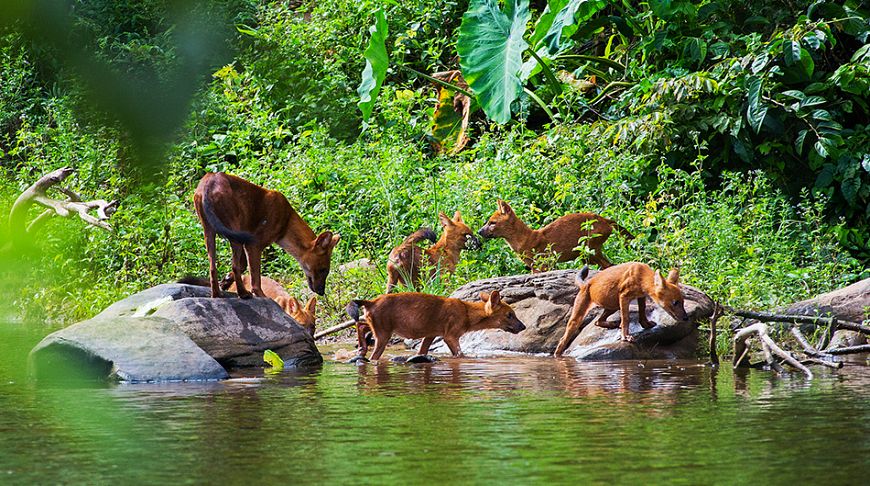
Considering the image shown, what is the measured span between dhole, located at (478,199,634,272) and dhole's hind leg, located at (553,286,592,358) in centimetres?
156

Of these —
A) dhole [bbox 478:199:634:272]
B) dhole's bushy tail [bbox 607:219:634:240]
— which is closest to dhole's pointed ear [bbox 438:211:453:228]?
dhole [bbox 478:199:634:272]

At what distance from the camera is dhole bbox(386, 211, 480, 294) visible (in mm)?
11797

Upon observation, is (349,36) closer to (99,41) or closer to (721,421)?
(99,41)

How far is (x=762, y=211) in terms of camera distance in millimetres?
11367

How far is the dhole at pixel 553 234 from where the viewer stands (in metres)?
11.4

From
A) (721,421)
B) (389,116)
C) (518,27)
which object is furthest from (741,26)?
(721,421)

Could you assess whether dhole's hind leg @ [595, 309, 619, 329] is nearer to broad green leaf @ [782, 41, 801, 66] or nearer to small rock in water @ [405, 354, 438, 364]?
small rock in water @ [405, 354, 438, 364]

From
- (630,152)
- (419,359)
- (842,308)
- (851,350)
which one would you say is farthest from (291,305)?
(851,350)

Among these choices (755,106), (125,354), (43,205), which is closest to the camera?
(43,205)

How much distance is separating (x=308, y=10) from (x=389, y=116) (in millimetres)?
9344

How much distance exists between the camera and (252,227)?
9203mm

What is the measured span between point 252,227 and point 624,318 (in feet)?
10.1

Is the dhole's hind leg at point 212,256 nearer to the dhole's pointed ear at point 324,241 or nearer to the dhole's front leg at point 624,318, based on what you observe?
the dhole's pointed ear at point 324,241

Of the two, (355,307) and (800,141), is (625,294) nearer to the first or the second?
(355,307)
